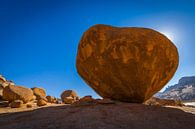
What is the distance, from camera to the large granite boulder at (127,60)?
33.2 feet

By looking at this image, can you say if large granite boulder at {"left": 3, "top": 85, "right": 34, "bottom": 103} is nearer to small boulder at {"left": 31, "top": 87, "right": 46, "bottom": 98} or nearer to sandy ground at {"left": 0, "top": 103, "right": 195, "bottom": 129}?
small boulder at {"left": 31, "top": 87, "right": 46, "bottom": 98}

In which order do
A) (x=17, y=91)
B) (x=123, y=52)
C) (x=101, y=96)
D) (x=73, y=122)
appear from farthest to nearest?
(x=17, y=91) < (x=101, y=96) < (x=123, y=52) < (x=73, y=122)

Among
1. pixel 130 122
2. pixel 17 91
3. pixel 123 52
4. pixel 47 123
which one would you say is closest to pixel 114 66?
pixel 123 52

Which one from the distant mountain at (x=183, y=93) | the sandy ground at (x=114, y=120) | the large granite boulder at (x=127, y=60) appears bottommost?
the sandy ground at (x=114, y=120)

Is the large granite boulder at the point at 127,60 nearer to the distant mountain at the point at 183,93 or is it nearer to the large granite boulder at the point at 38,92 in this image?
the large granite boulder at the point at 38,92

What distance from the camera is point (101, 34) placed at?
1083 centimetres

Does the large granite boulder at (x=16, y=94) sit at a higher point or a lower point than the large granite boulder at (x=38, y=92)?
lower

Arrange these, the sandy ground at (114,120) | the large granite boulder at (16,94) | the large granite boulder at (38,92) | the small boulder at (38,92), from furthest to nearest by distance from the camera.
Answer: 1. the small boulder at (38,92)
2. the large granite boulder at (38,92)
3. the large granite boulder at (16,94)
4. the sandy ground at (114,120)

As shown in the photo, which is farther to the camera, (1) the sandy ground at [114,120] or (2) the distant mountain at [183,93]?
(2) the distant mountain at [183,93]

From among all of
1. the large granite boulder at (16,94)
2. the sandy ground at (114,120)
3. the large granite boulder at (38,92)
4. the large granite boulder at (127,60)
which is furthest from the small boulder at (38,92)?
the sandy ground at (114,120)

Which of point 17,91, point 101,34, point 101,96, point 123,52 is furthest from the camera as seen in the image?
point 17,91

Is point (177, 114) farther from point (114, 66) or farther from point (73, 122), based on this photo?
point (73, 122)

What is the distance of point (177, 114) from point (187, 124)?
4.72ft

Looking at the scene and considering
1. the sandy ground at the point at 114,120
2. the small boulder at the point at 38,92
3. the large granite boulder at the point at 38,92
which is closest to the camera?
the sandy ground at the point at 114,120
